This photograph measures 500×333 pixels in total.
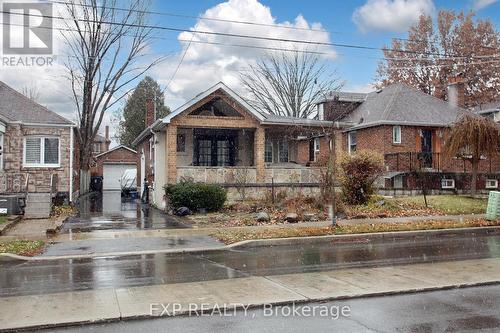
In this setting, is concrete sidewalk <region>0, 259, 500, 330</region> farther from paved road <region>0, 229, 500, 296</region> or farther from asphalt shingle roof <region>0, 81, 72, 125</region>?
asphalt shingle roof <region>0, 81, 72, 125</region>

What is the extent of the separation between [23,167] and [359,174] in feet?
50.6

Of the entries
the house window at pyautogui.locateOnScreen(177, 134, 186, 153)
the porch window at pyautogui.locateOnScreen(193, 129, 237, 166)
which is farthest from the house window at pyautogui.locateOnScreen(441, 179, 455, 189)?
the house window at pyautogui.locateOnScreen(177, 134, 186, 153)

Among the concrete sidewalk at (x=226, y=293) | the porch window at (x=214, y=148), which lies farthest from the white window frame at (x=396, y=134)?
the concrete sidewalk at (x=226, y=293)

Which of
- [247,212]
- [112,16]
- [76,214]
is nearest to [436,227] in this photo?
[247,212]

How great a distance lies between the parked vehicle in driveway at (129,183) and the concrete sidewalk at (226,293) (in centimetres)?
3266

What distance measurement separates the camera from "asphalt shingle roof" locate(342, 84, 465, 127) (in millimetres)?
28203

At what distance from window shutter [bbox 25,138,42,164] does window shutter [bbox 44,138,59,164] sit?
0.36 m

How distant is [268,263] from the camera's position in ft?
33.6

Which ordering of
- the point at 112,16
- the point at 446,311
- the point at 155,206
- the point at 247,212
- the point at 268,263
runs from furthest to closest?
1. the point at 112,16
2. the point at 155,206
3. the point at 247,212
4. the point at 268,263
5. the point at 446,311

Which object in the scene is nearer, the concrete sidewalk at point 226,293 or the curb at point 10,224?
the concrete sidewalk at point 226,293

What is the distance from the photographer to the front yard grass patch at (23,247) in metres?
11.2

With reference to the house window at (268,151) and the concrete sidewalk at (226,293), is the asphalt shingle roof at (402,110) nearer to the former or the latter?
the house window at (268,151)

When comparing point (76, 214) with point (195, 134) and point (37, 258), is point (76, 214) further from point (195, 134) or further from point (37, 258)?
point (37, 258)

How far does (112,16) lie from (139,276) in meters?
25.9
